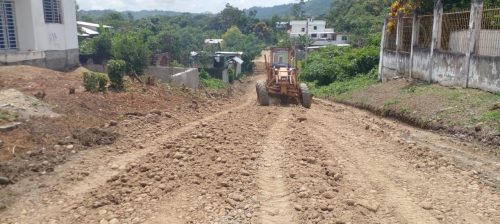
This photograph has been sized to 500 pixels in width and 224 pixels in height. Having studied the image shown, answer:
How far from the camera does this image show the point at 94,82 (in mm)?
13195

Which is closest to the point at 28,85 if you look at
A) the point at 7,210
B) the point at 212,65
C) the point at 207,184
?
the point at 7,210

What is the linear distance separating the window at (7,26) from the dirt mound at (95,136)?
9.37 m

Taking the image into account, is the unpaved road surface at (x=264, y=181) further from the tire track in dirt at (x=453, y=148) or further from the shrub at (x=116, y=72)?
the shrub at (x=116, y=72)

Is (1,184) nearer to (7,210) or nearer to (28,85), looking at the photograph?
(7,210)

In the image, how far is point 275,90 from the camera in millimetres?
15109

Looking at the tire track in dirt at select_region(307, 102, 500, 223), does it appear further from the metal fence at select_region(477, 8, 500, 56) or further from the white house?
the white house

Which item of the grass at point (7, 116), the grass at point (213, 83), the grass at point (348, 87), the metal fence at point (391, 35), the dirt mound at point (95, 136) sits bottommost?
the grass at point (213, 83)

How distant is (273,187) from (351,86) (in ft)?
48.3

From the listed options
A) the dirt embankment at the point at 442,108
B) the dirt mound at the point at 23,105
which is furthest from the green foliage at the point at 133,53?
the dirt embankment at the point at 442,108

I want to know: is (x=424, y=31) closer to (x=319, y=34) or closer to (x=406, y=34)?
(x=406, y=34)

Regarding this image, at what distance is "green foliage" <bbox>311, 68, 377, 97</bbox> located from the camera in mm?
19953

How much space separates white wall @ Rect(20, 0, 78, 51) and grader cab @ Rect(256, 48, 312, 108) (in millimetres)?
8602

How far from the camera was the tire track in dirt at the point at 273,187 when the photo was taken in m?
5.51

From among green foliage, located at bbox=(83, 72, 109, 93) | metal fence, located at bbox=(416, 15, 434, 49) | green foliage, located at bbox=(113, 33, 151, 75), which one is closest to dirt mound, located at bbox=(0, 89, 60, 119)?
green foliage, located at bbox=(83, 72, 109, 93)
